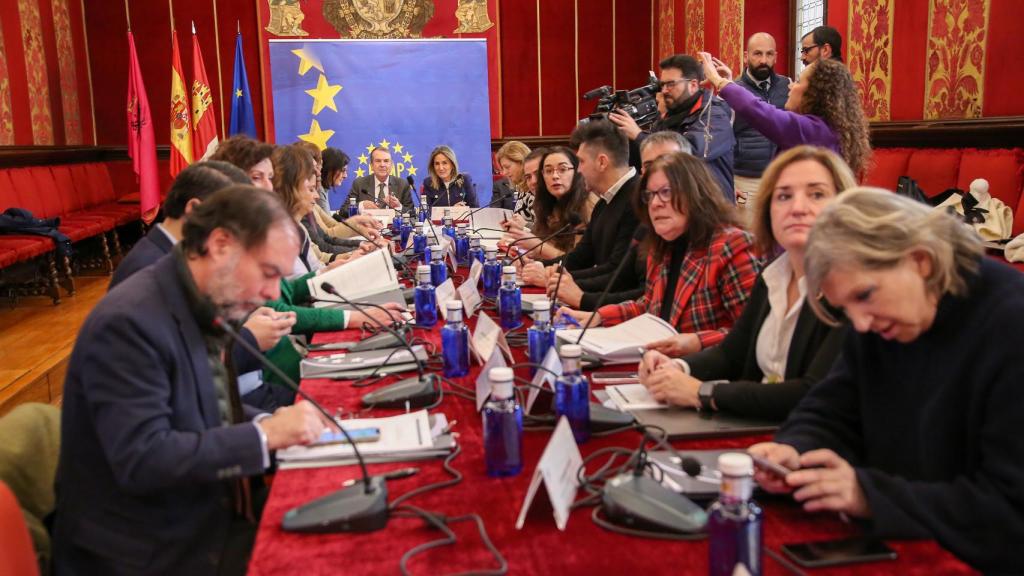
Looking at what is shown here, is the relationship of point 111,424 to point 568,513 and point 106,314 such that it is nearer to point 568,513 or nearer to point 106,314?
point 106,314

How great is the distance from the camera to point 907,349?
4.44ft

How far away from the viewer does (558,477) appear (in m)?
1.24

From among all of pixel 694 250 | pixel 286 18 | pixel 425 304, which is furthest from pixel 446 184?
pixel 694 250

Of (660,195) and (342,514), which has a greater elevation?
(660,195)

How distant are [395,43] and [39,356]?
17.3 ft

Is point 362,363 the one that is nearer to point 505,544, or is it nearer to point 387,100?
point 505,544

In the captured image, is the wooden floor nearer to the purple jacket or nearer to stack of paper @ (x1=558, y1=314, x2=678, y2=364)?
stack of paper @ (x1=558, y1=314, x2=678, y2=364)

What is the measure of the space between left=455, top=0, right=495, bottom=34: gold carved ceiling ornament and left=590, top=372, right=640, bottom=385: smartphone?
7884 millimetres

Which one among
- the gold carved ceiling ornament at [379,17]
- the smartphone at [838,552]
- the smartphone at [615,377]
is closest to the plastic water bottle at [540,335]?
the smartphone at [615,377]

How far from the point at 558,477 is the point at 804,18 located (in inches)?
269

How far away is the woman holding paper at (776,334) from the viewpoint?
67.3 inches

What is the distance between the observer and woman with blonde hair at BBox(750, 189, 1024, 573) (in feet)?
3.86

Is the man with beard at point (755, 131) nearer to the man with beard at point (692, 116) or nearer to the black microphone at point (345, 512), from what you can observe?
the man with beard at point (692, 116)

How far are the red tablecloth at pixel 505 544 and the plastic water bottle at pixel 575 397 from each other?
15cm
